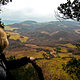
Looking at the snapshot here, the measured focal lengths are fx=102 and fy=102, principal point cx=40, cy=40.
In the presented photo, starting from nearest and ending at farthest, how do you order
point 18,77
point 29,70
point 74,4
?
point 18,77 → point 29,70 → point 74,4

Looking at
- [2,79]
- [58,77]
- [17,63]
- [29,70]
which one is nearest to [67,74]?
[58,77]

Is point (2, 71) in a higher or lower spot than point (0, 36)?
lower

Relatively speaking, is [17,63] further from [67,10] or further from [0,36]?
[67,10]

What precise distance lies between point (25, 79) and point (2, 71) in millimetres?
3188

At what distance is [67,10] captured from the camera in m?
11.7

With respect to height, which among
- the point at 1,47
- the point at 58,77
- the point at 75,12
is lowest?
the point at 58,77

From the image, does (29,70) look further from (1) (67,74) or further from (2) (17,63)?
(2) (17,63)

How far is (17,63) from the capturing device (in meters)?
2.59

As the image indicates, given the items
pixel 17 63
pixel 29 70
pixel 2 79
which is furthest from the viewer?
pixel 29 70

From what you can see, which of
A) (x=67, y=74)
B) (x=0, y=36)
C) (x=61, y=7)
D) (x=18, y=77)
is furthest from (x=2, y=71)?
(x=61, y=7)

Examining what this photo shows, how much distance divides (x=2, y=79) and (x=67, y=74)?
5.33 meters

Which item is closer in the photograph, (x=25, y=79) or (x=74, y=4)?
(x=25, y=79)

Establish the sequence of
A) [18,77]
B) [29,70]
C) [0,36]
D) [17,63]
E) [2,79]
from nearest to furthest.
Result: [0,36], [2,79], [17,63], [18,77], [29,70]

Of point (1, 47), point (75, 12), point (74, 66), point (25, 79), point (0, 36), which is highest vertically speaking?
point (0, 36)
